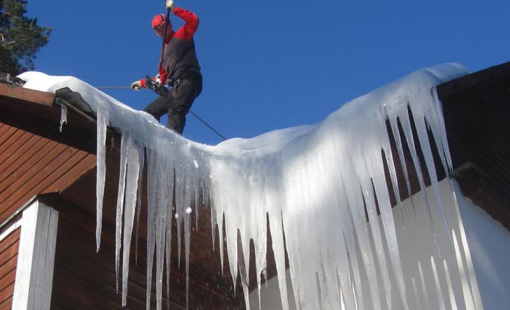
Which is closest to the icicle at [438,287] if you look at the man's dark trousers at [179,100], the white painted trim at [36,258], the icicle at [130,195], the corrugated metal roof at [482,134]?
the corrugated metal roof at [482,134]

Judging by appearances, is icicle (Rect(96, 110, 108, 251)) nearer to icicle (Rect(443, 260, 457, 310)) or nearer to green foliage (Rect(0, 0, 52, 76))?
icicle (Rect(443, 260, 457, 310))

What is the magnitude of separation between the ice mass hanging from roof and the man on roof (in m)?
1.27

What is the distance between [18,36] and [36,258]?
1141 centimetres

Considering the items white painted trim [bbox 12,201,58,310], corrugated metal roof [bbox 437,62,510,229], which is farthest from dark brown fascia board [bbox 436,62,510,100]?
white painted trim [bbox 12,201,58,310]

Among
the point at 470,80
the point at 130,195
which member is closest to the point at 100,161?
the point at 130,195

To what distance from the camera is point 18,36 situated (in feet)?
47.8

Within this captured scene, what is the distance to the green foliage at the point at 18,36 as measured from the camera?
47.3 ft

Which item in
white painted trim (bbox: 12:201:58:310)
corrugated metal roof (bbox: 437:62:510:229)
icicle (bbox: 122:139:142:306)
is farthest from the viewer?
corrugated metal roof (bbox: 437:62:510:229)

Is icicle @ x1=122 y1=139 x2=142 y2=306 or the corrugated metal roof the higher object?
the corrugated metal roof

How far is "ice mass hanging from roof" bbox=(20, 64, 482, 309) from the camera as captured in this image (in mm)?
4254

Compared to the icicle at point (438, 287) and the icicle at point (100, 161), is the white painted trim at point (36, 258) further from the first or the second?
the icicle at point (438, 287)

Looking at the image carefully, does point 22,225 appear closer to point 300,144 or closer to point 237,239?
point 237,239

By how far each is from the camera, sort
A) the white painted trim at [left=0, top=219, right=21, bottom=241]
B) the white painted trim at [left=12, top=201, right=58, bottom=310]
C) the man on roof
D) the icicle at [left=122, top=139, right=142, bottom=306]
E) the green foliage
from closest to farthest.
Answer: the white painted trim at [left=12, top=201, right=58, bottom=310] → the icicle at [left=122, top=139, right=142, bottom=306] → the white painted trim at [left=0, top=219, right=21, bottom=241] → the man on roof → the green foliage

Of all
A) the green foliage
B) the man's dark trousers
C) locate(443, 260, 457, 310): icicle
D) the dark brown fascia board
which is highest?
the green foliage
